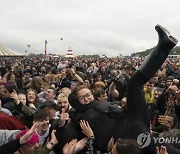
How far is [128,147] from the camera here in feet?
7.91

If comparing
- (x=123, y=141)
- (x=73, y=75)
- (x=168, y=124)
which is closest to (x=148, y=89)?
(x=73, y=75)

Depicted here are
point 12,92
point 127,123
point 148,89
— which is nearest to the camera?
point 127,123

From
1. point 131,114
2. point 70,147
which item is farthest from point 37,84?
point 131,114

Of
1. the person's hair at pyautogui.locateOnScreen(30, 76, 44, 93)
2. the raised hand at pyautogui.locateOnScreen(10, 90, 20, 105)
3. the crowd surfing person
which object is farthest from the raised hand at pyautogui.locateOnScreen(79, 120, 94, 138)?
the person's hair at pyautogui.locateOnScreen(30, 76, 44, 93)

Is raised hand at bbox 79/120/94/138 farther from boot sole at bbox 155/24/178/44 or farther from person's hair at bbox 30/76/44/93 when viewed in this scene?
person's hair at bbox 30/76/44/93

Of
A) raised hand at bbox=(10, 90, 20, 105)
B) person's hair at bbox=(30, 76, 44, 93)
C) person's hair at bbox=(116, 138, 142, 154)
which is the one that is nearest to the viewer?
person's hair at bbox=(116, 138, 142, 154)

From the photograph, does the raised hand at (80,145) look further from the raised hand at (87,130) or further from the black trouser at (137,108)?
the black trouser at (137,108)

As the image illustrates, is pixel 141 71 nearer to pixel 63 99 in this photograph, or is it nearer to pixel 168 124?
pixel 168 124

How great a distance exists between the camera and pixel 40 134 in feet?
12.3

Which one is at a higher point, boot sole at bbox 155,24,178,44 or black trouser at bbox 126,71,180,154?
boot sole at bbox 155,24,178,44

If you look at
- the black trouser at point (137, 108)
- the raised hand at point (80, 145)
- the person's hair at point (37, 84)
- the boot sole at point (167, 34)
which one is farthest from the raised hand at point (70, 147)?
the person's hair at point (37, 84)

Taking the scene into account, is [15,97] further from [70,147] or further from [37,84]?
[37,84]

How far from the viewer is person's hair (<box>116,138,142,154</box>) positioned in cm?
240

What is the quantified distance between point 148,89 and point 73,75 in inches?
72.4
